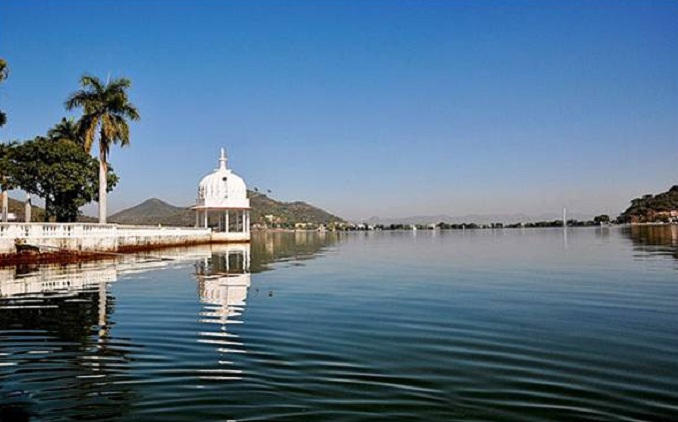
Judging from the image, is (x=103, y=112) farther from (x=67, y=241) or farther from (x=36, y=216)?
(x=36, y=216)

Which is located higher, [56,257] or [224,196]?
[224,196]

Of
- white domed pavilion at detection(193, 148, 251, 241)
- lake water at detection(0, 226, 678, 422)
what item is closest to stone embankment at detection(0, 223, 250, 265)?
lake water at detection(0, 226, 678, 422)

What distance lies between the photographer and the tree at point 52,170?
48656mm

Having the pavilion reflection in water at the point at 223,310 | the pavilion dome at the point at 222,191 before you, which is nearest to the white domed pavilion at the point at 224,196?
the pavilion dome at the point at 222,191

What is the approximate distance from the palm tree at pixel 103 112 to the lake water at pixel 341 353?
2936 cm

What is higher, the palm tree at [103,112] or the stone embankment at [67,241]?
the palm tree at [103,112]

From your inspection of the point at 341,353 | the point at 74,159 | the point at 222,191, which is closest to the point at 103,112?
the point at 74,159

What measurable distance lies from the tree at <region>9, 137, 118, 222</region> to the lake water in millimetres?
32437

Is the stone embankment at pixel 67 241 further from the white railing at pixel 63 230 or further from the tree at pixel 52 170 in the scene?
the tree at pixel 52 170

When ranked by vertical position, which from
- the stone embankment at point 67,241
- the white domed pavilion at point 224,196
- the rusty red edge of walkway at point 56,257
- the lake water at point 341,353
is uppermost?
the white domed pavilion at point 224,196

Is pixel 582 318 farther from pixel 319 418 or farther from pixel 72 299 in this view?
pixel 72 299

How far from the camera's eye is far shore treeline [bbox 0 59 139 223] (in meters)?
46.4

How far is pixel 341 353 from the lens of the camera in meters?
9.40

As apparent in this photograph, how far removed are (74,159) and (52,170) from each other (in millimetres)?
2394
